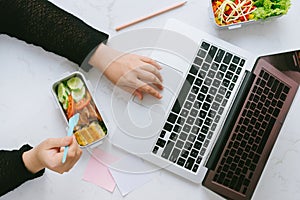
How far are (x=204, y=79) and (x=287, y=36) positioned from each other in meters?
0.20

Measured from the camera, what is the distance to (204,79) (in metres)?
1.04

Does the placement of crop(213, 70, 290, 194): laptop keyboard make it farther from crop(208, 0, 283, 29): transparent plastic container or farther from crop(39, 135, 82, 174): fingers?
crop(39, 135, 82, 174): fingers

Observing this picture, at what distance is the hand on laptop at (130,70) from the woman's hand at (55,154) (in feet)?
0.50

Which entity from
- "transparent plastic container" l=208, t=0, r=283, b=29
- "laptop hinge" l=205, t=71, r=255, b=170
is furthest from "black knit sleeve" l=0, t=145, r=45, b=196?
"transparent plastic container" l=208, t=0, r=283, b=29

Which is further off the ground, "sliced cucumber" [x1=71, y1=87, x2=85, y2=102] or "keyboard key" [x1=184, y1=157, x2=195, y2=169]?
"sliced cucumber" [x1=71, y1=87, x2=85, y2=102]

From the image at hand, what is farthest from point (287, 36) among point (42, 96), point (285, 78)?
point (42, 96)

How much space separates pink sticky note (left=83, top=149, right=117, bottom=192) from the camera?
1057 mm

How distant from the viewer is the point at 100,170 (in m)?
1.06

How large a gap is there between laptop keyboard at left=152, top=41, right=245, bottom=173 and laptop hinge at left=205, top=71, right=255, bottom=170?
3 centimetres

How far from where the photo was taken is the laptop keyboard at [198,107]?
1.03 metres

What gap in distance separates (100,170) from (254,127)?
0.30 m

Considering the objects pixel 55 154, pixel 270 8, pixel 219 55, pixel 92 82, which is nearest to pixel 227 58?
pixel 219 55

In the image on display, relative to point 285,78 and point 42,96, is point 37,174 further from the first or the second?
point 285,78

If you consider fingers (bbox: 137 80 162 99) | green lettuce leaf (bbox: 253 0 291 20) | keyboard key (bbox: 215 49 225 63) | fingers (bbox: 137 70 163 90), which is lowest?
fingers (bbox: 137 80 162 99)
